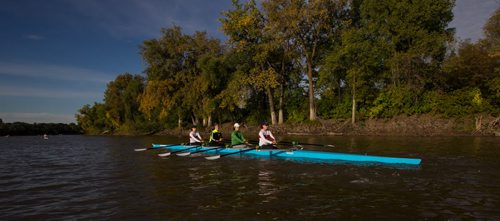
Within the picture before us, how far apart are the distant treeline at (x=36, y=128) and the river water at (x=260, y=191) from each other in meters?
56.2

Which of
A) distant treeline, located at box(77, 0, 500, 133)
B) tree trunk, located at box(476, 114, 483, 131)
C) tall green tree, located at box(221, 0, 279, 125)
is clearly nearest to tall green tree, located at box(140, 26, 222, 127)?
distant treeline, located at box(77, 0, 500, 133)

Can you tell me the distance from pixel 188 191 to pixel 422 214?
18.3ft

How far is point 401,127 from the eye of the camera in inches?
1300

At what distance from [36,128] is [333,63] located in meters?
55.6

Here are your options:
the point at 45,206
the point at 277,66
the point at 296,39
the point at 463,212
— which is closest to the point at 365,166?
the point at 463,212

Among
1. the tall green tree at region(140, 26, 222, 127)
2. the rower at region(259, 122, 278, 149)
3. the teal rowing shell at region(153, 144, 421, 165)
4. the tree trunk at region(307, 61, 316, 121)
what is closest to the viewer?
the teal rowing shell at region(153, 144, 421, 165)

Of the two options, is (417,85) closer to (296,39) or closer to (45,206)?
(296,39)

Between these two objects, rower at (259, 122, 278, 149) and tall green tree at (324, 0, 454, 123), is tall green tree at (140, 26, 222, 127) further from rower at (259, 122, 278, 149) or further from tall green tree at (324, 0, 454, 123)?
rower at (259, 122, 278, 149)

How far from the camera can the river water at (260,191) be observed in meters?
7.43

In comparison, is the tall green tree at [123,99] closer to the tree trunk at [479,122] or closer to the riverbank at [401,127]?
the riverbank at [401,127]

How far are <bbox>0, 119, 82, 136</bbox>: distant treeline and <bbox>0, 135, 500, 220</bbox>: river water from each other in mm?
56185

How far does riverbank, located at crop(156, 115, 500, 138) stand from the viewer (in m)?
29.2

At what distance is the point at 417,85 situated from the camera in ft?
113

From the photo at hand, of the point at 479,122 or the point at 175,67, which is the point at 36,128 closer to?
the point at 175,67
